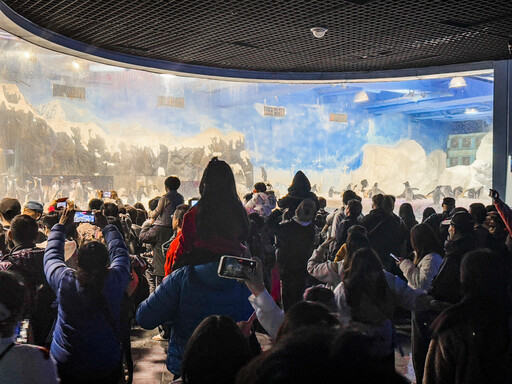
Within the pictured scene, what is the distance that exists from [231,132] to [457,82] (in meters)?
5.64

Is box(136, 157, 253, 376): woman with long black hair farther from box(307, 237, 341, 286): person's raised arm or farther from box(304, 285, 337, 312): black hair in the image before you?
box(307, 237, 341, 286): person's raised arm

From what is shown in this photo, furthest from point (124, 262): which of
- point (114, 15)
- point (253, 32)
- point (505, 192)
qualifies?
point (505, 192)

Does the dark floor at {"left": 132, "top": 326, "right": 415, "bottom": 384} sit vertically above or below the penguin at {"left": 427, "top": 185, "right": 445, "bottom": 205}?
below

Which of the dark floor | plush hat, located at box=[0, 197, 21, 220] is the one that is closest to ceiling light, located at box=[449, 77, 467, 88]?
the dark floor

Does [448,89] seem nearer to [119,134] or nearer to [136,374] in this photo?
[119,134]

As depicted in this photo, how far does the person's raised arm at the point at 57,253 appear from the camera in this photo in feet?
9.84

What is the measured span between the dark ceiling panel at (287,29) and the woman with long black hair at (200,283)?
181 inches

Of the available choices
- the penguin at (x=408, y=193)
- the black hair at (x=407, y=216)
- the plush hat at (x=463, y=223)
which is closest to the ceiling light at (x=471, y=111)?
the penguin at (x=408, y=193)

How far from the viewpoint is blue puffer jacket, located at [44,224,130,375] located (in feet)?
9.62

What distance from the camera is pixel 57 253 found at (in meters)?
3.20

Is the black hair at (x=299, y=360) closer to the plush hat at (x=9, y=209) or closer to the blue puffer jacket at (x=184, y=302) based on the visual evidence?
the blue puffer jacket at (x=184, y=302)

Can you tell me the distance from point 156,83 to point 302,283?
8900 millimetres

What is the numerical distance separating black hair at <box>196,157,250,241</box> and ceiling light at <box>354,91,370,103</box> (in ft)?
40.5

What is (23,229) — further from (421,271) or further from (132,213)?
(132,213)
